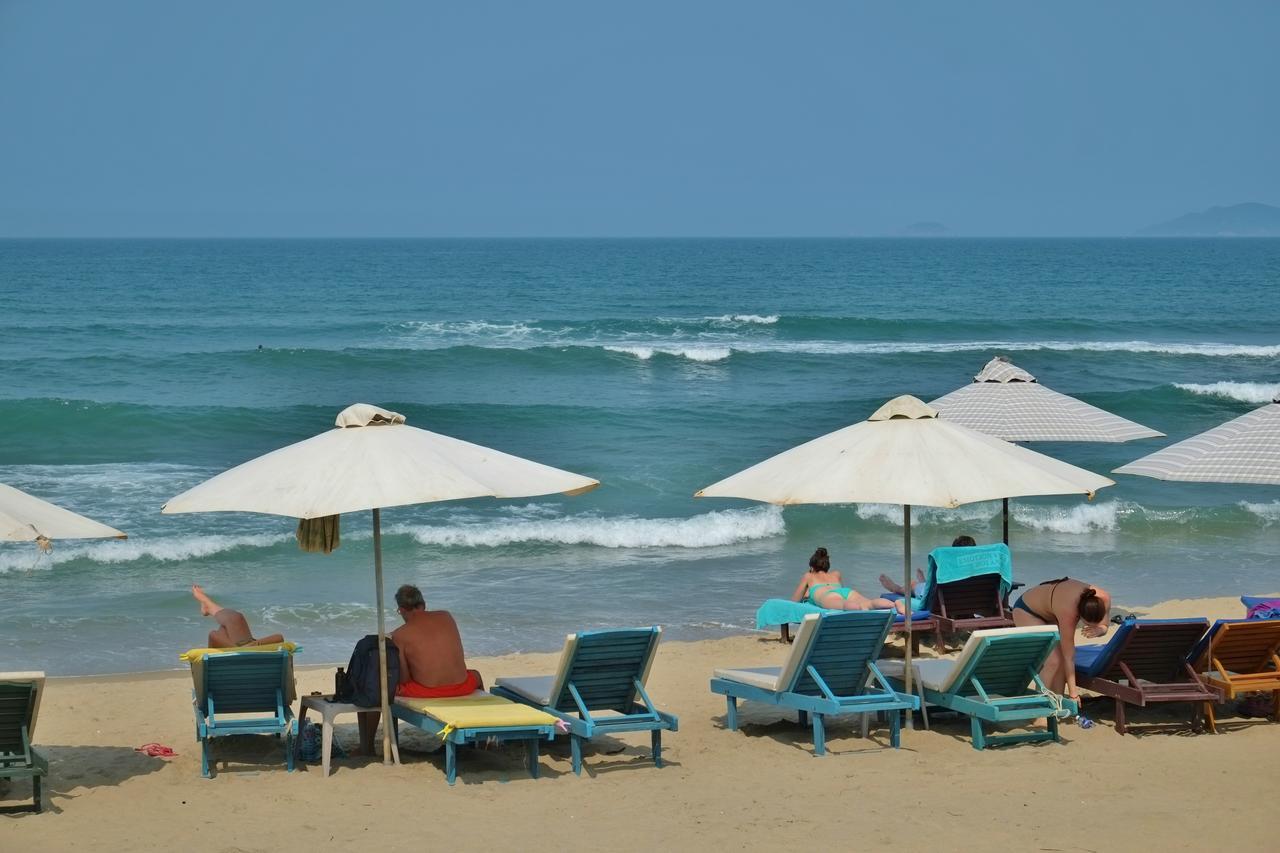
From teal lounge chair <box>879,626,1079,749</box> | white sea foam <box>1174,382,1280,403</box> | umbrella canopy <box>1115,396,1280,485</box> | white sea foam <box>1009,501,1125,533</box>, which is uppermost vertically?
umbrella canopy <box>1115,396,1280,485</box>

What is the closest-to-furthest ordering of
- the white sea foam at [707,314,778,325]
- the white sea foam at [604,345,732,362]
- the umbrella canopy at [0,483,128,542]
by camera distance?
the umbrella canopy at [0,483,128,542] → the white sea foam at [604,345,732,362] → the white sea foam at [707,314,778,325]

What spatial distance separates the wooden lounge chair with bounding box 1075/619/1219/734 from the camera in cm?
784

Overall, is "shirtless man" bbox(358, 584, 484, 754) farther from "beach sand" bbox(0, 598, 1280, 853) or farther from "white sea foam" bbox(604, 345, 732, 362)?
"white sea foam" bbox(604, 345, 732, 362)

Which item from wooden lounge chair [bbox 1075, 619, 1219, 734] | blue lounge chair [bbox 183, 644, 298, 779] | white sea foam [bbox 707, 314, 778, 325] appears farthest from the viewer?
white sea foam [bbox 707, 314, 778, 325]

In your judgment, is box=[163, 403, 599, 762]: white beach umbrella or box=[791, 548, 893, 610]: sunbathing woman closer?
box=[163, 403, 599, 762]: white beach umbrella

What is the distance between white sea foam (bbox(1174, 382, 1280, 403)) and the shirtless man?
24.2 meters

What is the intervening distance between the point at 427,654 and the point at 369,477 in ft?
3.72

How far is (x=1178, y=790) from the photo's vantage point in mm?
6980

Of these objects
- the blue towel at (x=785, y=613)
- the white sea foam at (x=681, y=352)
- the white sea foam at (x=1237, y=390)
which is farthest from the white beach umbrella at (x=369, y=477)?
the white sea foam at (x=681, y=352)

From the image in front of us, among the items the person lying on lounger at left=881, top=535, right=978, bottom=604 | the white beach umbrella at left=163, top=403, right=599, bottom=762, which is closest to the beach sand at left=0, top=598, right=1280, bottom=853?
the white beach umbrella at left=163, top=403, right=599, bottom=762

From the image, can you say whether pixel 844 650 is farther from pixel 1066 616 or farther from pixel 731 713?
pixel 1066 616

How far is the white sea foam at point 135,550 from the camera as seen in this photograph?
1446cm

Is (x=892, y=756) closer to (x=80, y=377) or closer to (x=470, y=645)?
(x=470, y=645)

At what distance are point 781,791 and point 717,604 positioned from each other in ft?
19.4
